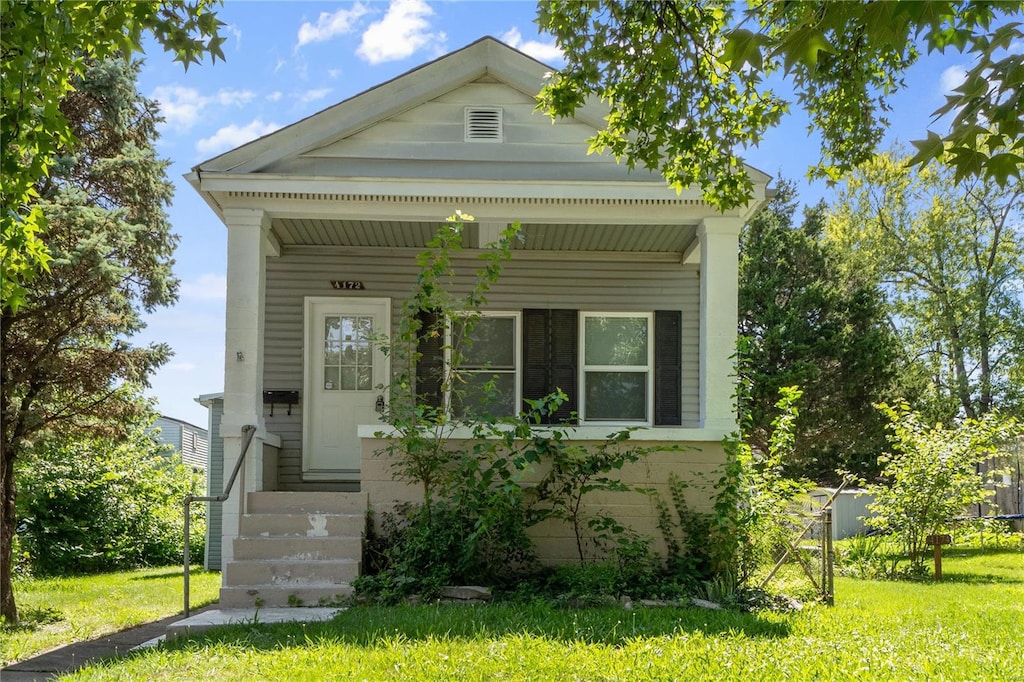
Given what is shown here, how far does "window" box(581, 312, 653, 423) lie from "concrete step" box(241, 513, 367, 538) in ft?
11.4

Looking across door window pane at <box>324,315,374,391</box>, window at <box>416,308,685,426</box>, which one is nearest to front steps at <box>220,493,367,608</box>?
door window pane at <box>324,315,374,391</box>

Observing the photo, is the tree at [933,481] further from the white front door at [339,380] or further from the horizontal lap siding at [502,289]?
the white front door at [339,380]

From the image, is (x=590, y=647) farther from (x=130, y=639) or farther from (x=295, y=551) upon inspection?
(x=130, y=639)

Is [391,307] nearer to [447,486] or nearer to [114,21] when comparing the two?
[447,486]

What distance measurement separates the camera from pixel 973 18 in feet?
14.1

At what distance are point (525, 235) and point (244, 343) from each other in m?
3.40

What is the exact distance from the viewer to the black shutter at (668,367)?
10383 mm

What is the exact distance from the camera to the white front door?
1027 centimetres

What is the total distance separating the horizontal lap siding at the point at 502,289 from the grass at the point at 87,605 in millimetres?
2364

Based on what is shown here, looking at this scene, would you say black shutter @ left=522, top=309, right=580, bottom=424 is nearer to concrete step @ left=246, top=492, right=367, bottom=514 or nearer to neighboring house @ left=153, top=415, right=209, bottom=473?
concrete step @ left=246, top=492, right=367, bottom=514

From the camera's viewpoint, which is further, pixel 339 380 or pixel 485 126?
pixel 339 380

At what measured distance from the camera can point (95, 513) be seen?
1476 cm

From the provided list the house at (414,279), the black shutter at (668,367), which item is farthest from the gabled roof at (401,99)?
the black shutter at (668,367)

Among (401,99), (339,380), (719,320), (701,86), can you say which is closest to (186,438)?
(339,380)
